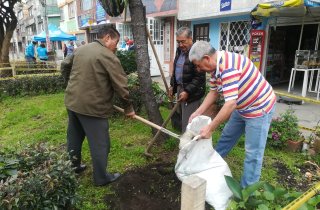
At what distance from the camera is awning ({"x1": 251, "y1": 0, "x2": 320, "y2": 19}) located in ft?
19.2

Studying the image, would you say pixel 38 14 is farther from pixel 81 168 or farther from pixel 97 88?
pixel 97 88

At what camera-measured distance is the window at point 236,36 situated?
350 inches

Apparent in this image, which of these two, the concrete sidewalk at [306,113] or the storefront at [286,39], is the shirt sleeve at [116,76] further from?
the storefront at [286,39]

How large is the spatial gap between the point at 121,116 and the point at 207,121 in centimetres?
336

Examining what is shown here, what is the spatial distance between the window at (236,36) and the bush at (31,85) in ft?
19.1

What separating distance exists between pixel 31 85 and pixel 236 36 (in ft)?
22.6

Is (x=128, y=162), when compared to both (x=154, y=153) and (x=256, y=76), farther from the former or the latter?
(x=256, y=76)

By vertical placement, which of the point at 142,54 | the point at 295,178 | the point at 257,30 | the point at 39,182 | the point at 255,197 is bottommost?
the point at 295,178

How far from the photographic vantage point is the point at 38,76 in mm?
8430

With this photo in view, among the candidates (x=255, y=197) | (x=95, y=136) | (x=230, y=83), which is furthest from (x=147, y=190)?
(x=230, y=83)

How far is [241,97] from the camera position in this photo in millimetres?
2613

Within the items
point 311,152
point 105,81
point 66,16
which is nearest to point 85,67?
point 105,81

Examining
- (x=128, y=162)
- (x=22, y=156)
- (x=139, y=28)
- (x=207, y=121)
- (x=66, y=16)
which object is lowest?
(x=128, y=162)

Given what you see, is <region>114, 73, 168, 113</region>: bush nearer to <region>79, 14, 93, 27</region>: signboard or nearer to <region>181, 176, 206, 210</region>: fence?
<region>181, 176, 206, 210</region>: fence
